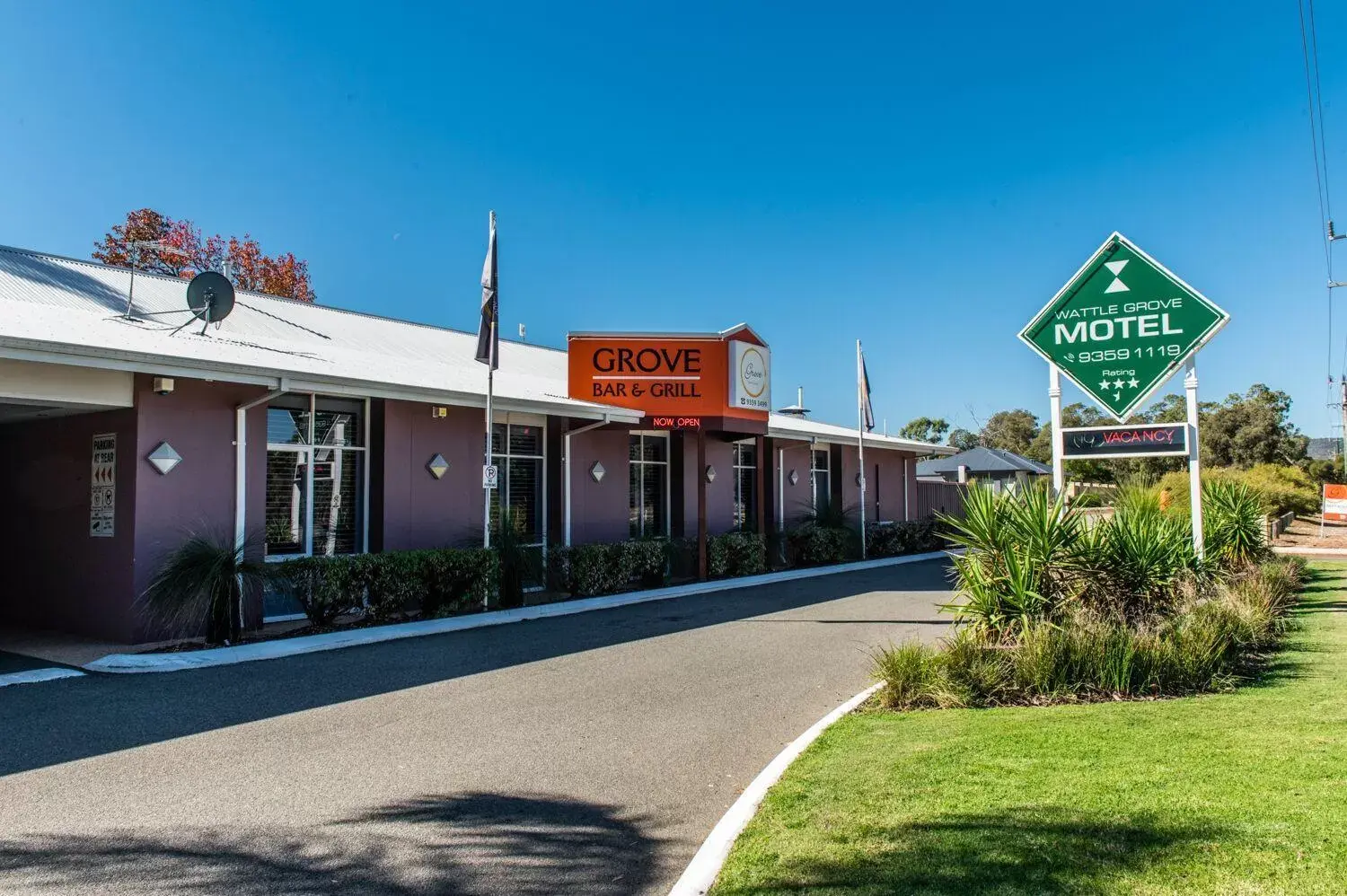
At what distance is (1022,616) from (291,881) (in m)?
6.93

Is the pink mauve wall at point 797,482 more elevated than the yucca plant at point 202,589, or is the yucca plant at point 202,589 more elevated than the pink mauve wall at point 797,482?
the pink mauve wall at point 797,482

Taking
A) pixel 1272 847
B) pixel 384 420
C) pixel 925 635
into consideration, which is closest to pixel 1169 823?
pixel 1272 847

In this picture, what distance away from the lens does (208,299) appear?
1283 cm

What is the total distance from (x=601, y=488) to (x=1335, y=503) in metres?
23.3

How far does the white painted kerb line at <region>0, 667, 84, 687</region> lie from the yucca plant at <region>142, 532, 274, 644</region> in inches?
50.1

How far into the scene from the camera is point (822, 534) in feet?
70.1

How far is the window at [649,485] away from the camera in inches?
733

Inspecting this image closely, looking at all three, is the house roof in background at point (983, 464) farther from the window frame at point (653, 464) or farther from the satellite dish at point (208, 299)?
the satellite dish at point (208, 299)

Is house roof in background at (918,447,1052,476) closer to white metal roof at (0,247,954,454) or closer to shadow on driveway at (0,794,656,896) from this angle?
white metal roof at (0,247,954,454)

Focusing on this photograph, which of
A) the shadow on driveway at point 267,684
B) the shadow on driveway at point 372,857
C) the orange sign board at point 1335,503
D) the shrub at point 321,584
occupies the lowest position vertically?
the shadow on driveway at point 372,857

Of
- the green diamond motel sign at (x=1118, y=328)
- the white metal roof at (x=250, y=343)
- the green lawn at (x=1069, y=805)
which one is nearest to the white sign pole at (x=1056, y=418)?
the green diamond motel sign at (x=1118, y=328)

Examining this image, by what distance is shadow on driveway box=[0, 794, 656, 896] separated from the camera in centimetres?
402

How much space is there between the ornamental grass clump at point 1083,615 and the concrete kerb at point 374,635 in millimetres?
943

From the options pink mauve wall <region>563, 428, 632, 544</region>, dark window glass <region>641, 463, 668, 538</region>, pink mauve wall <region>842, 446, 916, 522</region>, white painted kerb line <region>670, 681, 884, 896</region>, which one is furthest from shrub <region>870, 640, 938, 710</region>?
pink mauve wall <region>842, 446, 916, 522</region>
